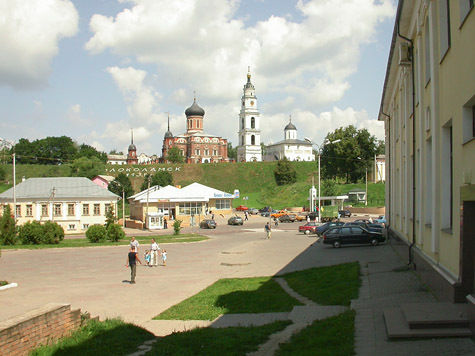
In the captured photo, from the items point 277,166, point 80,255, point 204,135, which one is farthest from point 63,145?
point 80,255

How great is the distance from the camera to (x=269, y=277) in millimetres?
20078

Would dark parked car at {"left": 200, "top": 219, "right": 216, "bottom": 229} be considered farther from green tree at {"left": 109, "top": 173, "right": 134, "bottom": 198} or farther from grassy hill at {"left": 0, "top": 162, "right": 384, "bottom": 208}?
grassy hill at {"left": 0, "top": 162, "right": 384, "bottom": 208}

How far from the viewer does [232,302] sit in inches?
591

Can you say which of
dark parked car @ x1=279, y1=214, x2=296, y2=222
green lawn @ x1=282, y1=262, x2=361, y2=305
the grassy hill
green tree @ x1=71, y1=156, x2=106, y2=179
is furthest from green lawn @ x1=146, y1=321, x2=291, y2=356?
green tree @ x1=71, y1=156, x2=106, y2=179

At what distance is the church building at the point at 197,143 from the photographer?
135875 mm

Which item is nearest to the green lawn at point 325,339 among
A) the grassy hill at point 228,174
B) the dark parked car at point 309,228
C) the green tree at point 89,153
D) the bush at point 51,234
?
the bush at point 51,234

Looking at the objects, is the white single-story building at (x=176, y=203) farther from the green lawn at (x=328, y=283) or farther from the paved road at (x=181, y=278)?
the green lawn at (x=328, y=283)

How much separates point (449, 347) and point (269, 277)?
1294 cm

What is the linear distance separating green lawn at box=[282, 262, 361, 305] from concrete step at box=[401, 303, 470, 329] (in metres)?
3.98

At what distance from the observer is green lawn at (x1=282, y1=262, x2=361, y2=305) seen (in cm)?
1402

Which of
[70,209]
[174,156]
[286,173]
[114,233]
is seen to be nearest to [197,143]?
[174,156]

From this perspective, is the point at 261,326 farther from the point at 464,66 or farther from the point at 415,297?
the point at 464,66

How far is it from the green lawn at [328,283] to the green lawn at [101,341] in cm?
530

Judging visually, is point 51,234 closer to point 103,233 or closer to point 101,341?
point 103,233
